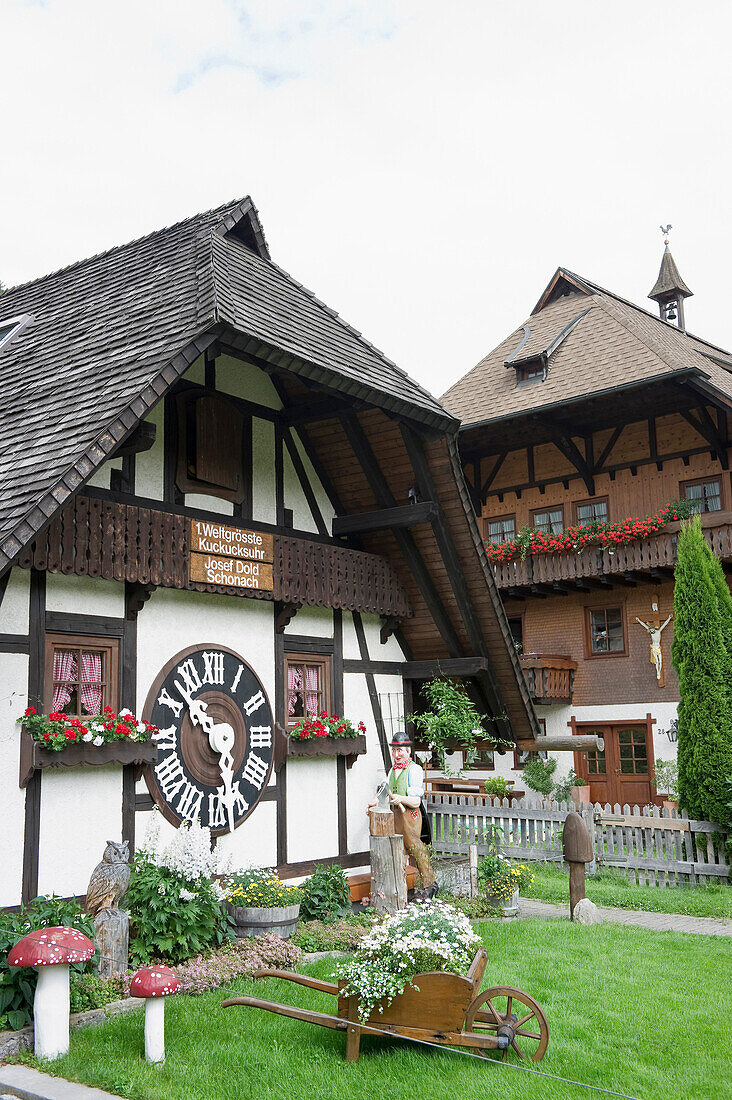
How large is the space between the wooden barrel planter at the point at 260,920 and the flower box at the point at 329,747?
6.15 feet

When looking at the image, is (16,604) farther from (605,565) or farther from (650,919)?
(605,565)

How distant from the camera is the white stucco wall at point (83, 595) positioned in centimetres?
816

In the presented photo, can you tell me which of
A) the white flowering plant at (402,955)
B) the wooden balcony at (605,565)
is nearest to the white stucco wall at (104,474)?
the white flowering plant at (402,955)

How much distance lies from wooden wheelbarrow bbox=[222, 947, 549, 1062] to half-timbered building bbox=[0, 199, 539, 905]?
2885mm

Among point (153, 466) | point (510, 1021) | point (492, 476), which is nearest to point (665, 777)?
point (492, 476)

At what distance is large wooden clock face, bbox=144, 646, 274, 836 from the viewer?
29.3 feet

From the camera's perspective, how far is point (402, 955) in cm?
589

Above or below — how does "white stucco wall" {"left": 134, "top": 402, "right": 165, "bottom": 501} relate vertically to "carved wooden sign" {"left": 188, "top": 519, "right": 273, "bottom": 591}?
above

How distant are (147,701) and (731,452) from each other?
1652cm

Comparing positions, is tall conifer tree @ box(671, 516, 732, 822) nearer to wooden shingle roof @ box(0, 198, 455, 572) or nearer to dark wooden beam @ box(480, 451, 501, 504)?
wooden shingle roof @ box(0, 198, 455, 572)

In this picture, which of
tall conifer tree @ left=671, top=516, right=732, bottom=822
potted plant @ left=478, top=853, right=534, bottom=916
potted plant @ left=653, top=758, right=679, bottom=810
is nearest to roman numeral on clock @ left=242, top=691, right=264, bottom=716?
potted plant @ left=478, top=853, right=534, bottom=916

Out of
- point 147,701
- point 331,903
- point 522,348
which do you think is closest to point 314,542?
point 147,701

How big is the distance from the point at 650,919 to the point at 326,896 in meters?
4.72

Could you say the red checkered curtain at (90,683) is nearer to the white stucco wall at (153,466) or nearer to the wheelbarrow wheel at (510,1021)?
the white stucco wall at (153,466)
